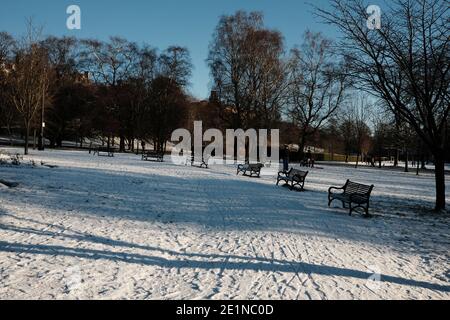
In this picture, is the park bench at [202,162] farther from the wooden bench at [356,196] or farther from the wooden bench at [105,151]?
the wooden bench at [356,196]

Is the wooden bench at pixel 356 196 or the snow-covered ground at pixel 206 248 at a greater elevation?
the wooden bench at pixel 356 196

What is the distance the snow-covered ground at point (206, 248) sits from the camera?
4566 mm

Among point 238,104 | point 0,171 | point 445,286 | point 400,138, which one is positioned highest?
point 238,104

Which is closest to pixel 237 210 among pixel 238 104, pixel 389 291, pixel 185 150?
pixel 389 291

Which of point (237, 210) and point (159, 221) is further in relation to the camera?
point (237, 210)

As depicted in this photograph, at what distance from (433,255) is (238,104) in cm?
2807

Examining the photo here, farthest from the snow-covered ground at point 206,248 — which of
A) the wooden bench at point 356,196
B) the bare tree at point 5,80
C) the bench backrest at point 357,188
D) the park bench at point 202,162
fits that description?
the bare tree at point 5,80

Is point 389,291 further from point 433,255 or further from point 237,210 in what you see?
point 237,210

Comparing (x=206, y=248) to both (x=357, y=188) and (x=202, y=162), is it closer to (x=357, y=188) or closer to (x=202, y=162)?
(x=357, y=188)

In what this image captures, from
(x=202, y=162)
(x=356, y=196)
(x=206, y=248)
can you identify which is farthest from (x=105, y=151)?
(x=206, y=248)

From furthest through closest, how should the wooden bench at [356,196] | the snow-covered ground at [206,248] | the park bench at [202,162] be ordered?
the park bench at [202,162], the wooden bench at [356,196], the snow-covered ground at [206,248]

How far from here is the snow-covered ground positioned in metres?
4.57
